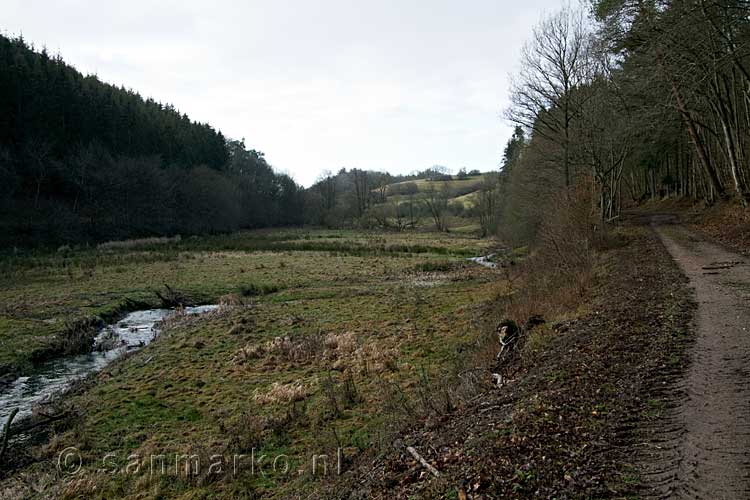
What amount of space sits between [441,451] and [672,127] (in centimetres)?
3716

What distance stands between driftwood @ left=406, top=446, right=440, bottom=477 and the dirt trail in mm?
2245

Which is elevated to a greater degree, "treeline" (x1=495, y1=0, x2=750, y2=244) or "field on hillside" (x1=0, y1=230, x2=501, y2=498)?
"treeline" (x1=495, y1=0, x2=750, y2=244)

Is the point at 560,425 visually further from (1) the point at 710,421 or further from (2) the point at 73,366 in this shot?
(2) the point at 73,366

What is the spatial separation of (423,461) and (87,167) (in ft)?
241

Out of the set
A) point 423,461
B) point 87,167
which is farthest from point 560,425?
point 87,167

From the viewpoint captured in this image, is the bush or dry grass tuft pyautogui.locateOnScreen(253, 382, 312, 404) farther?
the bush

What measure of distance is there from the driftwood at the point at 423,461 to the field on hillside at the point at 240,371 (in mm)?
1843

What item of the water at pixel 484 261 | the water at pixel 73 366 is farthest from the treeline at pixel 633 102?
the water at pixel 73 366

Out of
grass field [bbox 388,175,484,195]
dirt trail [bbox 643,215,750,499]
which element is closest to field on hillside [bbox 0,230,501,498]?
dirt trail [bbox 643,215,750,499]

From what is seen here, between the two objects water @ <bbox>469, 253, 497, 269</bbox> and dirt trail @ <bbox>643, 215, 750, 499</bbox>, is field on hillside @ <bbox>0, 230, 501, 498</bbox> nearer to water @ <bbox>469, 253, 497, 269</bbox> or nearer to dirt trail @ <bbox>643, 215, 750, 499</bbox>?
dirt trail @ <bbox>643, 215, 750, 499</bbox>

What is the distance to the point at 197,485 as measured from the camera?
862 centimetres

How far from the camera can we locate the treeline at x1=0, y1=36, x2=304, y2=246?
5866cm

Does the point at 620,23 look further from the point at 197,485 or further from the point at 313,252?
the point at 313,252

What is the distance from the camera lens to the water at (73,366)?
13.3 metres
